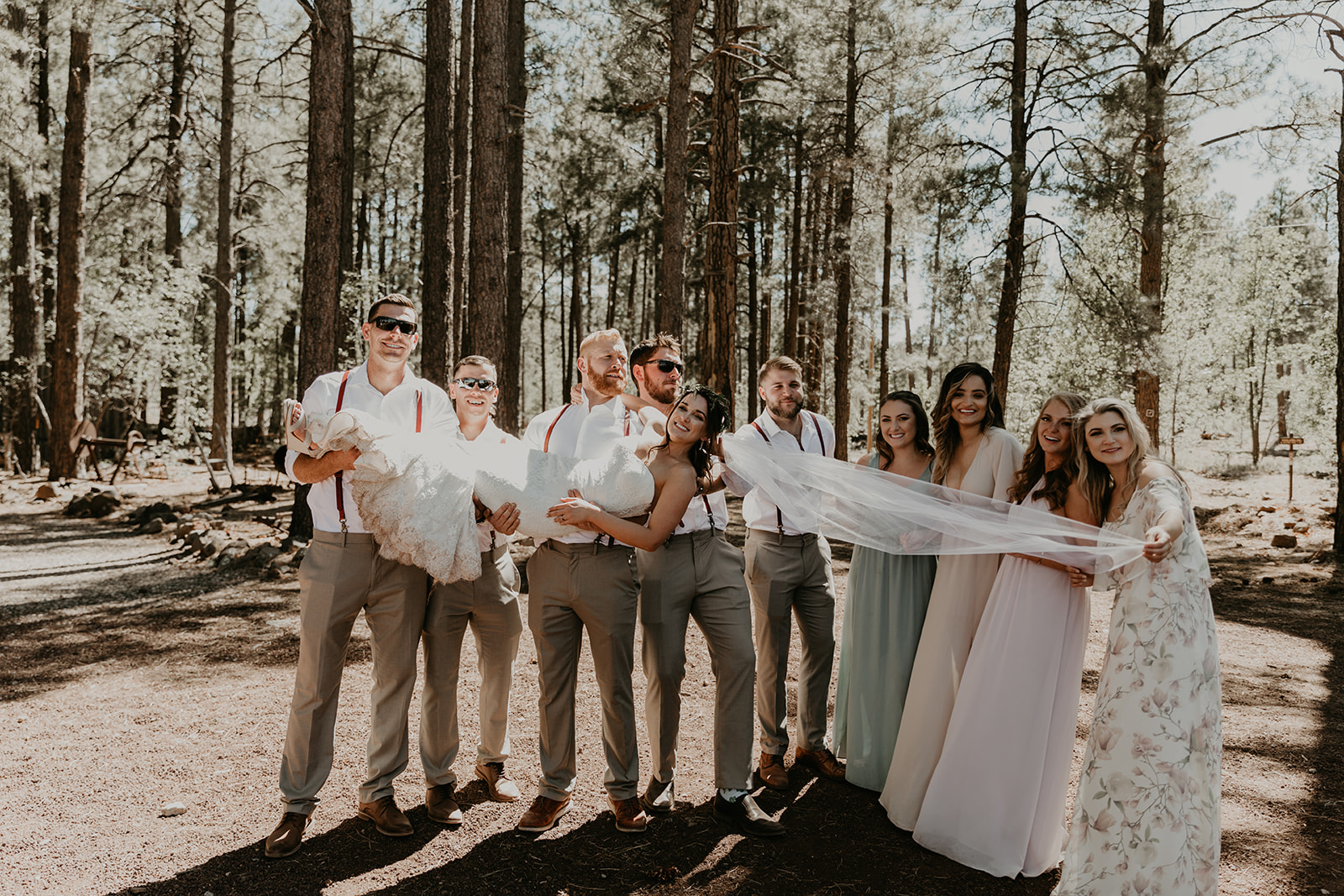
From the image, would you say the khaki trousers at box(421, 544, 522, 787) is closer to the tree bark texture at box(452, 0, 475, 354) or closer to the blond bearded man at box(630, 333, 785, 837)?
the blond bearded man at box(630, 333, 785, 837)

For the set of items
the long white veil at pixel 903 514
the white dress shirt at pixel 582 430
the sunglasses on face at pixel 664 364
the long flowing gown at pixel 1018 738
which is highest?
the sunglasses on face at pixel 664 364

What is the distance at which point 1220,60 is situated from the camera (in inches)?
493

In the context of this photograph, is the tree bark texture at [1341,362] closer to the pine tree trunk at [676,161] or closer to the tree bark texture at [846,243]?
the tree bark texture at [846,243]

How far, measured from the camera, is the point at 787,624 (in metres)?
4.47

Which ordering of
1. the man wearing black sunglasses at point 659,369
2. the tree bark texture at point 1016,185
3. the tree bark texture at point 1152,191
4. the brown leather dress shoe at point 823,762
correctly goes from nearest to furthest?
the man wearing black sunglasses at point 659,369
the brown leather dress shoe at point 823,762
the tree bark texture at point 1152,191
the tree bark texture at point 1016,185

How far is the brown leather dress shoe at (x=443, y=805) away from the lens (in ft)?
12.3

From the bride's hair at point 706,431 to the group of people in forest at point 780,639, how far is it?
0.01m

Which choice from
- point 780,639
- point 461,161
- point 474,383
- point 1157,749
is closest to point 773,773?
point 780,639

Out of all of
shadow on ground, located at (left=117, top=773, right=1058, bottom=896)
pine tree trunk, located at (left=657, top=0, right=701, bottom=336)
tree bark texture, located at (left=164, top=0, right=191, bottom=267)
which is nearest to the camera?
shadow on ground, located at (left=117, top=773, right=1058, bottom=896)

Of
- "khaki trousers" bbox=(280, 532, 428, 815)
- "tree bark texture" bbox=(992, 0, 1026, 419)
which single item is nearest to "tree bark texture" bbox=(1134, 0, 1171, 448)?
"tree bark texture" bbox=(992, 0, 1026, 419)

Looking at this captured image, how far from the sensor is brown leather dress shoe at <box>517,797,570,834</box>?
3.69 meters

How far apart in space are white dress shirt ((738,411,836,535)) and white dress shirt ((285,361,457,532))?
1603 millimetres

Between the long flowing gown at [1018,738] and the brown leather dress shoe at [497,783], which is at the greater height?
the long flowing gown at [1018,738]

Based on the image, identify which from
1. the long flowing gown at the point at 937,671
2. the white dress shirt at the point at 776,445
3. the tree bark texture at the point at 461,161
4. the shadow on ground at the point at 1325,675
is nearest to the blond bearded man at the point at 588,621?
the white dress shirt at the point at 776,445
